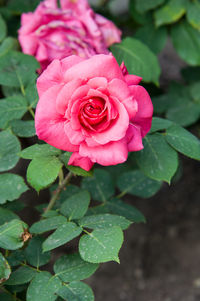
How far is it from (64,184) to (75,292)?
0.89 feet

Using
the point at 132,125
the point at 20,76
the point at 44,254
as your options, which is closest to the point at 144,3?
the point at 20,76

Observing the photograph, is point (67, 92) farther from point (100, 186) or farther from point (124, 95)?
point (100, 186)

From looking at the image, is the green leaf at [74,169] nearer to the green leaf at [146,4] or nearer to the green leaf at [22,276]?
the green leaf at [22,276]

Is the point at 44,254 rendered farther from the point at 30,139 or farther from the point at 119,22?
the point at 119,22

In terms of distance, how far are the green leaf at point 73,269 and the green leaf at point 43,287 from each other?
22 millimetres

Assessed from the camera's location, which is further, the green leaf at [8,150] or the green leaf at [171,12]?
the green leaf at [171,12]

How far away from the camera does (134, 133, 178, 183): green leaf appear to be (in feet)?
3.23

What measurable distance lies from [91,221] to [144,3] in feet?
3.03

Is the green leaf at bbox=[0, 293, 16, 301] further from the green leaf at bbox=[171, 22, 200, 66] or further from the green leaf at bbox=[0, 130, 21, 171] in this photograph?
the green leaf at bbox=[171, 22, 200, 66]

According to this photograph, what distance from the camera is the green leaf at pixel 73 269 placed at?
896 millimetres

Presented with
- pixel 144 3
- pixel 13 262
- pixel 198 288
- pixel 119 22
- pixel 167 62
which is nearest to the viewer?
pixel 13 262

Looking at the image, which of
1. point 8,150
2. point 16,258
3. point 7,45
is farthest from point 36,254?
point 7,45

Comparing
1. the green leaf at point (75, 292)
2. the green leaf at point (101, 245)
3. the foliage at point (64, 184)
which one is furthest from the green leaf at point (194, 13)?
the green leaf at point (75, 292)

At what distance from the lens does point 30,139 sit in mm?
1612
